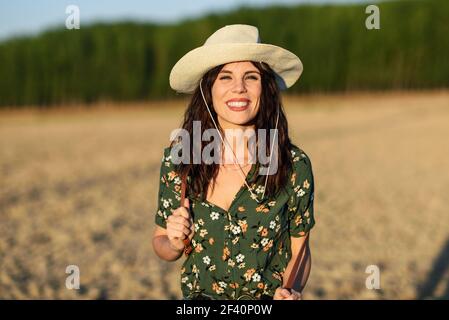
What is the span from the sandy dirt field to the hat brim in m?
0.27

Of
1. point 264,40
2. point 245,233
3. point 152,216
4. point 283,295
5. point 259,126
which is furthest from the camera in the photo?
point 264,40

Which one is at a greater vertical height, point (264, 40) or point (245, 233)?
point (264, 40)

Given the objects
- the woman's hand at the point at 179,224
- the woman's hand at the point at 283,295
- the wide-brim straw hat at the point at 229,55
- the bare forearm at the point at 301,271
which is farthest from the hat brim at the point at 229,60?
the woman's hand at the point at 283,295

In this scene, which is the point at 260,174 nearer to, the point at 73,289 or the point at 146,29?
the point at 73,289

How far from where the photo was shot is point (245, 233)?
7.41 ft

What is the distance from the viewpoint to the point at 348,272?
622 cm

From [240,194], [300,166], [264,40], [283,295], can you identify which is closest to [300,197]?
[300,166]

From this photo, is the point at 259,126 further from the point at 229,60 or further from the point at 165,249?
the point at 165,249

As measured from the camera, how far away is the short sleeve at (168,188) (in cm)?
231

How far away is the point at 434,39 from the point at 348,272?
1418 inches

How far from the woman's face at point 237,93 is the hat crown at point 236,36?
85 mm

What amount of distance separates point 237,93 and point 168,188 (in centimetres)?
42

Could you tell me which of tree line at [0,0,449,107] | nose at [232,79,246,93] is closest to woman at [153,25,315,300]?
nose at [232,79,246,93]

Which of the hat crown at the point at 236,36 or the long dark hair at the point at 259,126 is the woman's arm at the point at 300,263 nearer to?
the long dark hair at the point at 259,126
